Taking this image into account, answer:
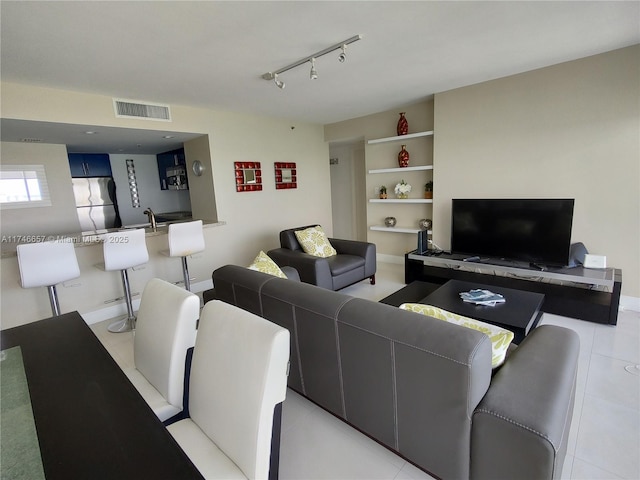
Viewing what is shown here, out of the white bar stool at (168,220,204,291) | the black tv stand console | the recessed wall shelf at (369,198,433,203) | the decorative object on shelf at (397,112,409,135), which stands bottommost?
the black tv stand console

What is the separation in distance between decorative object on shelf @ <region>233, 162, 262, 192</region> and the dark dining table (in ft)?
11.2

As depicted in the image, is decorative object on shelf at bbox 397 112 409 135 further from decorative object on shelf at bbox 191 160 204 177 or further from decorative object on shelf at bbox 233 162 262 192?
decorative object on shelf at bbox 191 160 204 177

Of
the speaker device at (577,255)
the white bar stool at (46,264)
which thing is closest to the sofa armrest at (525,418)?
the speaker device at (577,255)

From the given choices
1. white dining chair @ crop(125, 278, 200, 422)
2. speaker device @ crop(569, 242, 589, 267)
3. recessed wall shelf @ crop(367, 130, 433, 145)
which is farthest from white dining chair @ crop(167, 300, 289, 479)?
recessed wall shelf @ crop(367, 130, 433, 145)

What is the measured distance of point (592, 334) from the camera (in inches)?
106

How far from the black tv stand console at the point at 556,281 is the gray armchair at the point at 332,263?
666 mm

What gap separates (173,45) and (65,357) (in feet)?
6.96

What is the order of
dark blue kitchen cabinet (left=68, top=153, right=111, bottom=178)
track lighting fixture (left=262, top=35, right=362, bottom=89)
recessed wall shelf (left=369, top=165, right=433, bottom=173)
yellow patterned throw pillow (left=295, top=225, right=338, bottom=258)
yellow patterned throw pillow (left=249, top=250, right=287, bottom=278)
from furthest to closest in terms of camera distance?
dark blue kitchen cabinet (left=68, top=153, right=111, bottom=178) → recessed wall shelf (left=369, top=165, right=433, bottom=173) → yellow patterned throw pillow (left=295, top=225, right=338, bottom=258) → yellow patterned throw pillow (left=249, top=250, right=287, bottom=278) → track lighting fixture (left=262, top=35, right=362, bottom=89)

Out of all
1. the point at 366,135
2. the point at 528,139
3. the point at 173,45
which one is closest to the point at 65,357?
the point at 173,45

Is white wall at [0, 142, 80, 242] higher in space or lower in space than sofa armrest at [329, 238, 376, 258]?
higher

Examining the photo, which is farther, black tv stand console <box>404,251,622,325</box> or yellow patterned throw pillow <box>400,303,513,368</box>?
black tv stand console <box>404,251,622,325</box>

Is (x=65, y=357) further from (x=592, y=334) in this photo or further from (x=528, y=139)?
(x=528, y=139)

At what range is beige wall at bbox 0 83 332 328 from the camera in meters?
2.96

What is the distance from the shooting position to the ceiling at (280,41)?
6.19 feet
